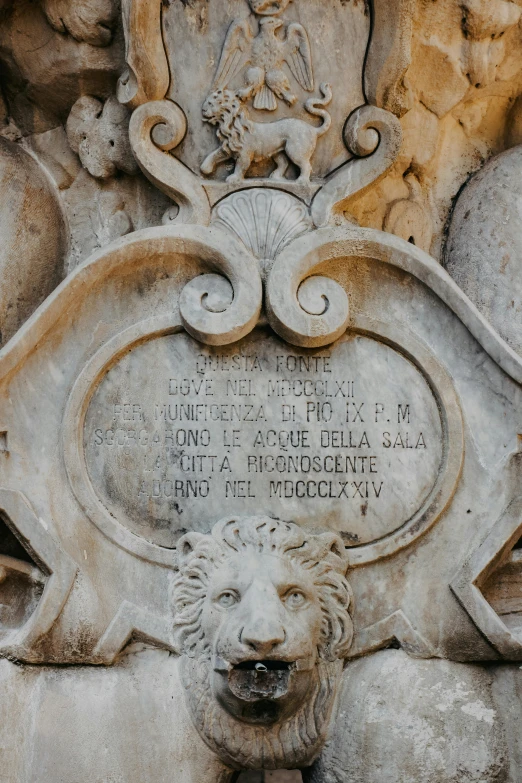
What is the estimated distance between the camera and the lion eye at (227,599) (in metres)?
4.04

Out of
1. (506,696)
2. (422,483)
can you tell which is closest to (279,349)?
(422,483)

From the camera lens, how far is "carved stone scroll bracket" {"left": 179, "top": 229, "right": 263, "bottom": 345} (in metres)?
4.27

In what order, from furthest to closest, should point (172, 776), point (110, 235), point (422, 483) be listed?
1. point (110, 235)
2. point (422, 483)
3. point (172, 776)

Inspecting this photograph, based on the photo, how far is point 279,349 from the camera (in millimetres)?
4375

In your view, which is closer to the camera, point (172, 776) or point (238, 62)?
point (172, 776)

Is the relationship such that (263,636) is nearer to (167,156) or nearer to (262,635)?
(262,635)

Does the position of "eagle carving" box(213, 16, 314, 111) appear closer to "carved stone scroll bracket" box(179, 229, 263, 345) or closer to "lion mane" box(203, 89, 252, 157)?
"lion mane" box(203, 89, 252, 157)

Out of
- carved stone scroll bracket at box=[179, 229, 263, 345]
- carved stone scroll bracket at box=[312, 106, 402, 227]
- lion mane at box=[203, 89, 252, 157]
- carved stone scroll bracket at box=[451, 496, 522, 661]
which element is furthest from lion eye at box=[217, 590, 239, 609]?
lion mane at box=[203, 89, 252, 157]

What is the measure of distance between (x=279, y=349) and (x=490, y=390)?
0.72 metres

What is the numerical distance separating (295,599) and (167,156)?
1561 mm

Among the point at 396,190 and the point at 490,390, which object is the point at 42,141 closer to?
the point at 396,190

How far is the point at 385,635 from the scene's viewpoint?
4191mm

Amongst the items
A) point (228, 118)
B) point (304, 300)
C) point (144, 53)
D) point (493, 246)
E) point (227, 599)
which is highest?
point (144, 53)

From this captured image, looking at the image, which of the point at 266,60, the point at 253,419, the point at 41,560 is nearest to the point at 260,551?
the point at 253,419
